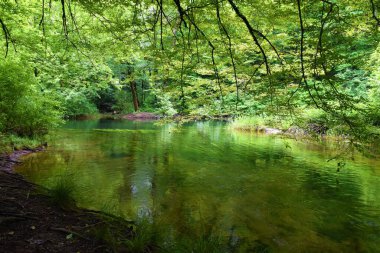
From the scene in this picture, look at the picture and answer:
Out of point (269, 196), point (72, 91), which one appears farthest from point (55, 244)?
point (72, 91)

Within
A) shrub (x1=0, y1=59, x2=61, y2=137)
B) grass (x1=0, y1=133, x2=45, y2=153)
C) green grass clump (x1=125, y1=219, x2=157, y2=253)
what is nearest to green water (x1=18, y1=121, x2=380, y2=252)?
green grass clump (x1=125, y1=219, x2=157, y2=253)

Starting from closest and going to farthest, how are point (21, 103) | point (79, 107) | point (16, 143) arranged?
point (21, 103) → point (16, 143) → point (79, 107)

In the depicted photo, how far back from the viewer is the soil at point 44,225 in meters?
3.17

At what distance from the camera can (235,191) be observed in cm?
721

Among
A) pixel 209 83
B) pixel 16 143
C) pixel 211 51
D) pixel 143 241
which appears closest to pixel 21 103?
pixel 16 143

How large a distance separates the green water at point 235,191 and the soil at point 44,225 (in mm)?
696

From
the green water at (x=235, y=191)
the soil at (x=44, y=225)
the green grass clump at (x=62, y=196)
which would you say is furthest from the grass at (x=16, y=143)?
the green grass clump at (x=62, y=196)

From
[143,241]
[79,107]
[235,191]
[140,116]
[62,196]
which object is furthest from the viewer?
[140,116]

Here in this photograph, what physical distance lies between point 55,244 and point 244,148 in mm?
10746

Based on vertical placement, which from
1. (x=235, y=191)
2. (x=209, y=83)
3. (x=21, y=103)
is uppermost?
(x=209, y=83)

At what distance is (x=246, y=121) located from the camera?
21.3 m

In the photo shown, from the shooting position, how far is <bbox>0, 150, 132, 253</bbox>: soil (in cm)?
317

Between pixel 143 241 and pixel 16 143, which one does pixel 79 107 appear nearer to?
pixel 16 143

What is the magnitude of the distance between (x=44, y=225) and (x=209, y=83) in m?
6.22
